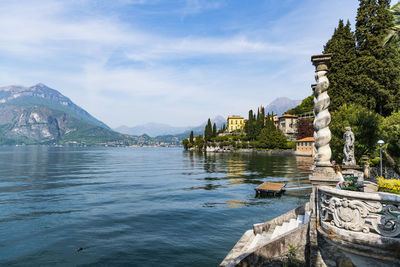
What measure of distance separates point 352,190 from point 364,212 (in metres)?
6.59

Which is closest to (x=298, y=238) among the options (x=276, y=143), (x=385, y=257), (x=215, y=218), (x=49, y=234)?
(x=385, y=257)

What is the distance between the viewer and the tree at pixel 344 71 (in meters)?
37.0

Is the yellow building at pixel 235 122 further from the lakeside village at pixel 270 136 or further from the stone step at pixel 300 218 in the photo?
the stone step at pixel 300 218

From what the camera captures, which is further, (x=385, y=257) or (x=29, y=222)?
(x=29, y=222)

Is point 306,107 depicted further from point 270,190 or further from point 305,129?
point 270,190

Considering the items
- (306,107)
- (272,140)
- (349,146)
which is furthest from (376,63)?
(306,107)

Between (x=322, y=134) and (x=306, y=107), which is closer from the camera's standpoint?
(x=322, y=134)

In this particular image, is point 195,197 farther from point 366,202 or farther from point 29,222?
point 366,202

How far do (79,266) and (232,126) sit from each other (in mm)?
183239

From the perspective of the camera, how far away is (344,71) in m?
37.7

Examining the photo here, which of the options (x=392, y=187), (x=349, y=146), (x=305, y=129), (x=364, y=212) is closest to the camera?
(x=364, y=212)

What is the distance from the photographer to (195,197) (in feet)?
85.7

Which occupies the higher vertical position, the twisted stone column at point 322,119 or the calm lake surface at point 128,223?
the twisted stone column at point 322,119

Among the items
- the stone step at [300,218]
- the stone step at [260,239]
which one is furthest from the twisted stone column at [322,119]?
the stone step at [260,239]
